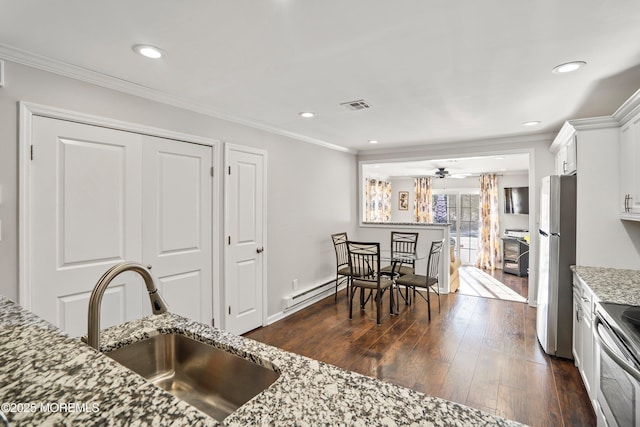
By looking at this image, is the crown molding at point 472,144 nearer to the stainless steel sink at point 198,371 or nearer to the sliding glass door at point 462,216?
the sliding glass door at point 462,216

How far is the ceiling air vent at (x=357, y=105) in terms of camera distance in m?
3.02

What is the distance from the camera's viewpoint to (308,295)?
14.8ft

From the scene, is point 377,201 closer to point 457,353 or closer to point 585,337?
point 457,353

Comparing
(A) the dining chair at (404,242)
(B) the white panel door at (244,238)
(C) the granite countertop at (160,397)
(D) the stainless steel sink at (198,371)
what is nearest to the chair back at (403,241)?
(A) the dining chair at (404,242)

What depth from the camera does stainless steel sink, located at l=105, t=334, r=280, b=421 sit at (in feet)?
3.51

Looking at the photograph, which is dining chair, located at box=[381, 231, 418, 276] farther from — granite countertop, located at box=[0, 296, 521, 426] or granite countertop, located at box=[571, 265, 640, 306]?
granite countertop, located at box=[0, 296, 521, 426]

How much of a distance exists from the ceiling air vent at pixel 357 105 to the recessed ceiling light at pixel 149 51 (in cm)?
160

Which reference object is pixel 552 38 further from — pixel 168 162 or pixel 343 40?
pixel 168 162

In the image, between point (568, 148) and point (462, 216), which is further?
point (462, 216)

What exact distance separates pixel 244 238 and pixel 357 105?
1.85m

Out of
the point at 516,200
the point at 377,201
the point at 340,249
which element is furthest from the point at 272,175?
the point at 516,200

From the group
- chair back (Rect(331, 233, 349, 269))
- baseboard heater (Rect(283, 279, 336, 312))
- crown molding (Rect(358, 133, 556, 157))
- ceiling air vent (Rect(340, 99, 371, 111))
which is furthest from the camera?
chair back (Rect(331, 233, 349, 269))

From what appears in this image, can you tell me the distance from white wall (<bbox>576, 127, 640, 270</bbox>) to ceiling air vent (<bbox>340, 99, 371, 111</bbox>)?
1842mm

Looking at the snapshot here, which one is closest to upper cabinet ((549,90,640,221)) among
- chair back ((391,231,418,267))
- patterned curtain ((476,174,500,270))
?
chair back ((391,231,418,267))
